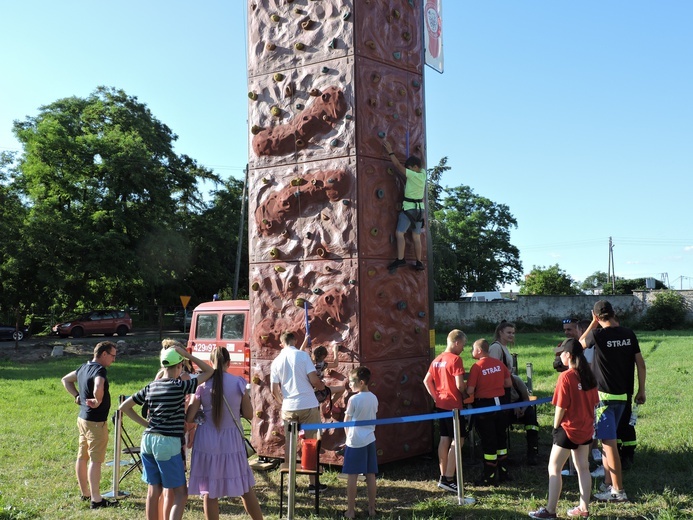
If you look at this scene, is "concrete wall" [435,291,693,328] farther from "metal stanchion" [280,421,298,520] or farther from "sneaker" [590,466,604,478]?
"metal stanchion" [280,421,298,520]

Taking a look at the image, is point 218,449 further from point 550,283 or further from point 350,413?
point 550,283

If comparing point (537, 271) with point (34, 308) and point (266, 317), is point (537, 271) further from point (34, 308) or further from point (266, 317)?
point (266, 317)

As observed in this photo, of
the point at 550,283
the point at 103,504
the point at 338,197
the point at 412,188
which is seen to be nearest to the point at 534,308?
the point at 550,283

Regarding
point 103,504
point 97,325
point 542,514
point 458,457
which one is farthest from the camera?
point 97,325

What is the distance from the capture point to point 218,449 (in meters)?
6.04

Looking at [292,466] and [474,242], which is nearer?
[292,466]

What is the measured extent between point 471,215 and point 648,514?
57479 millimetres

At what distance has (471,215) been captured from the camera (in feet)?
207

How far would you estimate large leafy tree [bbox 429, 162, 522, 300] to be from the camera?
5994cm

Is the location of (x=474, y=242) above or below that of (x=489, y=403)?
above

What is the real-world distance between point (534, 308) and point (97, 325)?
26.6 m

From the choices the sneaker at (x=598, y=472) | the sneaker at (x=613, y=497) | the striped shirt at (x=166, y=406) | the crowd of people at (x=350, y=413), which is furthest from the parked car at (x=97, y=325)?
the sneaker at (x=613, y=497)

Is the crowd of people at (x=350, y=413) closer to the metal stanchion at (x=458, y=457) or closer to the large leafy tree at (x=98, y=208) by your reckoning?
the metal stanchion at (x=458, y=457)

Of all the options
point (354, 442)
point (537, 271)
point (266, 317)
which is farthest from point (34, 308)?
point (537, 271)
